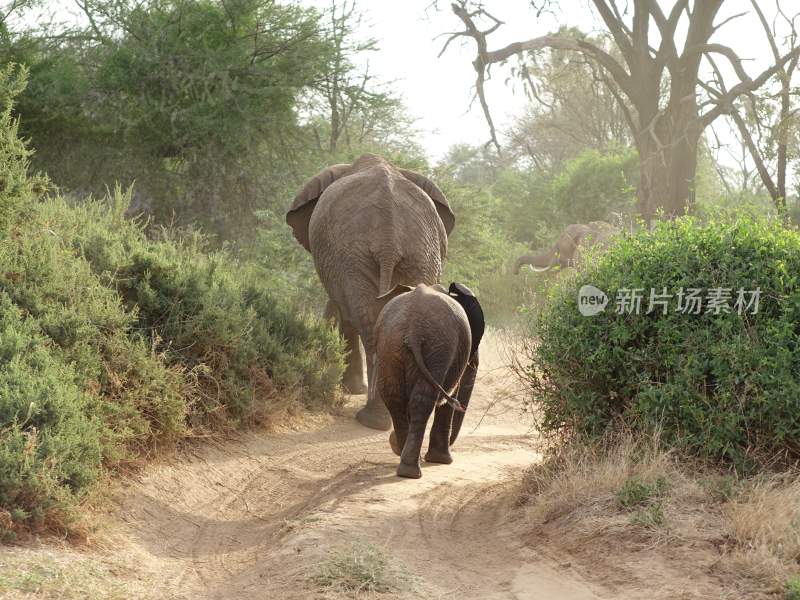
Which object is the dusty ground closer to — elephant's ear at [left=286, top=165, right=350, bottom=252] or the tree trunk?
elephant's ear at [left=286, top=165, right=350, bottom=252]

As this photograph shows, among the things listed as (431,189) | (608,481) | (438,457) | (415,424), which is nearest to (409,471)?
(415,424)

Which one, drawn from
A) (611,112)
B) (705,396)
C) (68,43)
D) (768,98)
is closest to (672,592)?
(705,396)

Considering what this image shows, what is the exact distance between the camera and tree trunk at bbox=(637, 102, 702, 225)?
2048 centimetres

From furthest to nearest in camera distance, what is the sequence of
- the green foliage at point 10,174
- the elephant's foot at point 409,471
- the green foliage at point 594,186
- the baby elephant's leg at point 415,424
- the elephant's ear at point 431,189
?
the green foliage at point 594,186, the elephant's ear at point 431,189, the green foliage at point 10,174, the elephant's foot at point 409,471, the baby elephant's leg at point 415,424

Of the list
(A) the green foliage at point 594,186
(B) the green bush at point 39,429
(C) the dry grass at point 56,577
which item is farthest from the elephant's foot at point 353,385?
(A) the green foliage at point 594,186

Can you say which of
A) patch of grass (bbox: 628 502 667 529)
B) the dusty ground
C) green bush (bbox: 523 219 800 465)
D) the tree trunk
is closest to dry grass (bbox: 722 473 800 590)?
the dusty ground

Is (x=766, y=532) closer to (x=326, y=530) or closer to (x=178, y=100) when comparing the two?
(x=326, y=530)

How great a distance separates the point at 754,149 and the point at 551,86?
86.3 ft

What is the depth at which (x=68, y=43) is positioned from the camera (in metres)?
20.4

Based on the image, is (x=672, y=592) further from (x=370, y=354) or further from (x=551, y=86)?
(x=551, y=86)

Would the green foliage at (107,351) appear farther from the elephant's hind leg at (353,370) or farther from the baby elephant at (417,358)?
the baby elephant at (417,358)

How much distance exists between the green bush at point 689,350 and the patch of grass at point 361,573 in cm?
220

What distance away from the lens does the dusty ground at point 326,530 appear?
513 cm

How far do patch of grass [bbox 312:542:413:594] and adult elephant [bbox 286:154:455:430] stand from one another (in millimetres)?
3761
